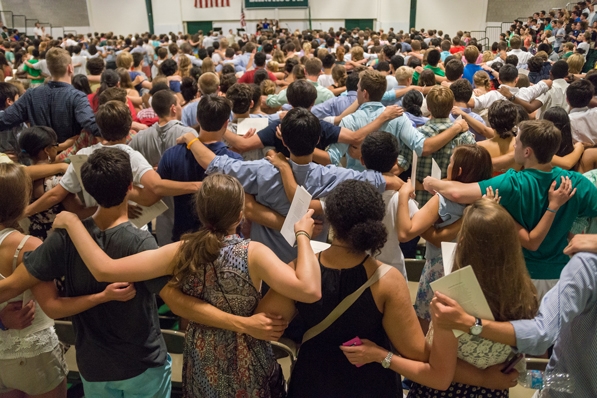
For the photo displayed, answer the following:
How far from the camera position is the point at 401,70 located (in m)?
6.00

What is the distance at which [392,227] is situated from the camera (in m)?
2.84

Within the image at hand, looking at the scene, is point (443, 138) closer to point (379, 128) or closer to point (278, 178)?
point (379, 128)

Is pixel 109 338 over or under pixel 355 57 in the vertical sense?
under

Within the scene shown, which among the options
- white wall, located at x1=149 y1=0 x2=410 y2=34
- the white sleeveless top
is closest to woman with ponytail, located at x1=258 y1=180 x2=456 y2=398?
the white sleeveless top

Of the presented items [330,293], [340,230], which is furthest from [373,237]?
[330,293]

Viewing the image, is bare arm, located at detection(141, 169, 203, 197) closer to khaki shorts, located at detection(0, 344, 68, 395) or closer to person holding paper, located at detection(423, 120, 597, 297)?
khaki shorts, located at detection(0, 344, 68, 395)

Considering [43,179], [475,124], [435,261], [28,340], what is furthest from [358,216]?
[475,124]

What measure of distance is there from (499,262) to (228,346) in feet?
3.55

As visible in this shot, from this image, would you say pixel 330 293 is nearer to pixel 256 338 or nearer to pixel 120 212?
pixel 256 338

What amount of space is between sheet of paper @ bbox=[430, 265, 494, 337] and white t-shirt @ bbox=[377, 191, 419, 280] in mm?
1203

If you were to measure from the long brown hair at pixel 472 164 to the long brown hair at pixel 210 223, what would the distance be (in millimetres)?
1412

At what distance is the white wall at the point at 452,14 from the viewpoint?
2138cm

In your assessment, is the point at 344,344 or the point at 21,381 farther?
the point at 21,381

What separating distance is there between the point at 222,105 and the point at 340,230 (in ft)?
4.90
